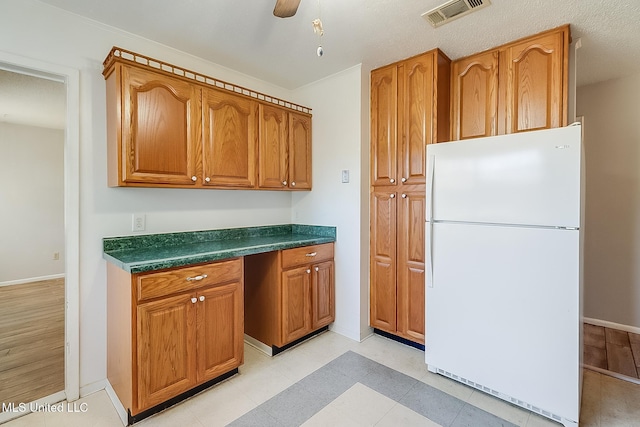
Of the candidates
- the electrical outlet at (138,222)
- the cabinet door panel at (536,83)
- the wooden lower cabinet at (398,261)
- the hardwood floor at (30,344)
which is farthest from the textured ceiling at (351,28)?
the hardwood floor at (30,344)

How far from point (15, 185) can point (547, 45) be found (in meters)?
5.84

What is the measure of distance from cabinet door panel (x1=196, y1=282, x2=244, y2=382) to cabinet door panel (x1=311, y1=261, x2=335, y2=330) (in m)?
0.72

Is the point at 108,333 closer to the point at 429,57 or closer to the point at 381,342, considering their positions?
the point at 381,342

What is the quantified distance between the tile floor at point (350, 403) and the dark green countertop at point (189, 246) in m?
0.87

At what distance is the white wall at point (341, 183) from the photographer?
2.61m

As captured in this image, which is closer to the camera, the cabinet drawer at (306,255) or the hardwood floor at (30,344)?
the hardwood floor at (30,344)

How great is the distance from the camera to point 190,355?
1789mm

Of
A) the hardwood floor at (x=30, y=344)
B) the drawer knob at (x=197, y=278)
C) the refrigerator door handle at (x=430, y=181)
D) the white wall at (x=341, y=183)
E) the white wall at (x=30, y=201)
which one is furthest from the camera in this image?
the white wall at (x=30, y=201)

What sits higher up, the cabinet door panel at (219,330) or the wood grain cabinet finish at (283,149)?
the wood grain cabinet finish at (283,149)

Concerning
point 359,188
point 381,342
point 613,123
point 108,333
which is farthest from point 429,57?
point 108,333

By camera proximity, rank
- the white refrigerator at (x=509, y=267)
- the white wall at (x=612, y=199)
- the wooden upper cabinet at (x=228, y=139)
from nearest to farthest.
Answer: the white refrigerator at (x=509, y=267), the wooden upper cabinet at (x=228, y=139), the white wall at (x=612, y=199)

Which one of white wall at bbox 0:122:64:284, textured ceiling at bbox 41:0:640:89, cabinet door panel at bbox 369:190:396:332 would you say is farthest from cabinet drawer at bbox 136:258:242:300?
white wall at bbox 0:122:64:284

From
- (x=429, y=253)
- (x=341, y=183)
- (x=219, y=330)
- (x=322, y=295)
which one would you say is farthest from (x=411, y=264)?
(x=219, y=330)

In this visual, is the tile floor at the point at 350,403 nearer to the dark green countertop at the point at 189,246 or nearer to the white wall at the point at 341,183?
the white wall at the point at 341,183
